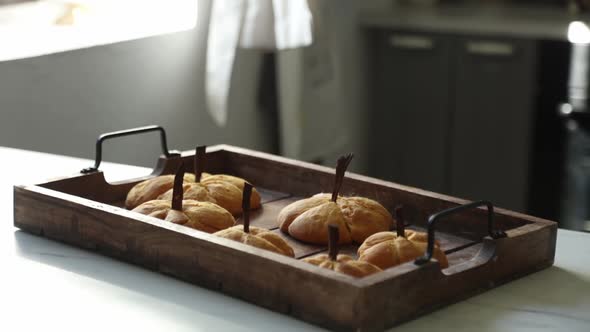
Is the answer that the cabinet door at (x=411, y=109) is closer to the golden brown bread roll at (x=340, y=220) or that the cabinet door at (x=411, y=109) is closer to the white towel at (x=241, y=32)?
the white towel at (x=241, y=32)

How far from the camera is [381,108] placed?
13.3ft

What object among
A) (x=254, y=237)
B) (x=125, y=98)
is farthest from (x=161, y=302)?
(x=125, y=98)

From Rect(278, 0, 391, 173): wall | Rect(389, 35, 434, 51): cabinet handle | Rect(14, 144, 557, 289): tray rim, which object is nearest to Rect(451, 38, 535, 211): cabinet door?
Rect(389, 35, 434, 51): cabinet handle

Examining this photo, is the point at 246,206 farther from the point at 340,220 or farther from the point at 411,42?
the point at 411,42

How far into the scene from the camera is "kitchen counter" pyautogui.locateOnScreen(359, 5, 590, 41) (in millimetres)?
3607

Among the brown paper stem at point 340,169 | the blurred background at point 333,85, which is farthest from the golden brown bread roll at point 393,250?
the blurred background at point 333,85

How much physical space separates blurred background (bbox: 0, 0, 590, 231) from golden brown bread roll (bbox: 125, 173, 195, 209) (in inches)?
48.6

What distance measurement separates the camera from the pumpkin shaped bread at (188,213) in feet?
4.10

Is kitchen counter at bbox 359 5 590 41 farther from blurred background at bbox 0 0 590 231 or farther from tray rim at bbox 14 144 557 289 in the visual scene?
tray rim at bbox 14 144 557 289

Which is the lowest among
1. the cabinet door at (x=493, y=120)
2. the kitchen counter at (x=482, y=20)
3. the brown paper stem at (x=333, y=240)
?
the cabinet door at (x=493, y=120)

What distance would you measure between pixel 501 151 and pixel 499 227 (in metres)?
2.57

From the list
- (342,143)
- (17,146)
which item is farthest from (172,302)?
(342,143)

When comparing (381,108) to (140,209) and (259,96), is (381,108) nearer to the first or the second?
(259,96)

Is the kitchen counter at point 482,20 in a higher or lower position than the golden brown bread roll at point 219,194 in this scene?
higher
